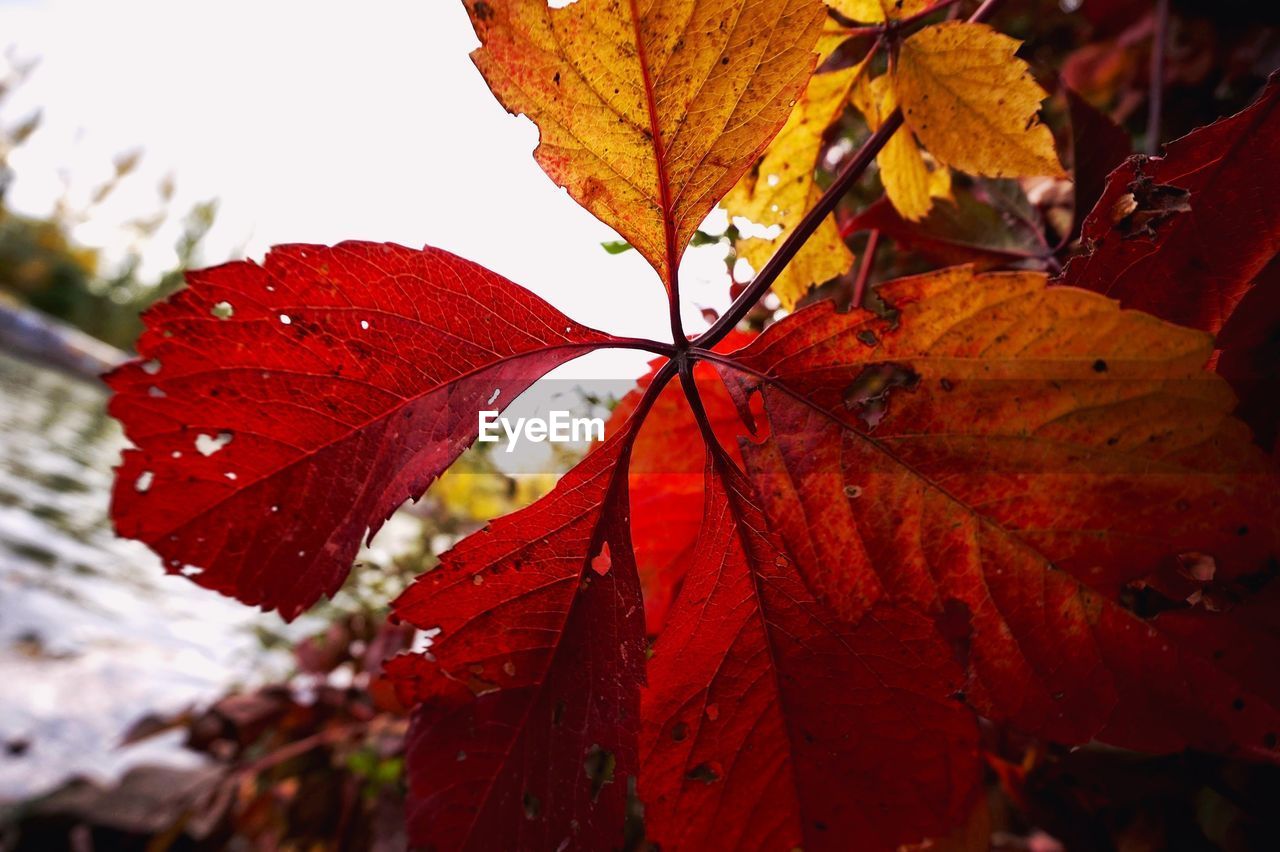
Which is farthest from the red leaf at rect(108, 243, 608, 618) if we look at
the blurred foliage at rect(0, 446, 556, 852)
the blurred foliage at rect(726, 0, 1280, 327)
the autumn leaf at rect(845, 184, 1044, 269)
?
the blurred foliage at rect(0, 446, 556, 852)

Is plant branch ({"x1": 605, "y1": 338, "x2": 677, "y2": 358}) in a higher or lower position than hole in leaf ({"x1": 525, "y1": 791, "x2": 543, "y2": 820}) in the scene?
higher

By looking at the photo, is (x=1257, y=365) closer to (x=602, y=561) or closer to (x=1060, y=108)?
(x=602, y=561)

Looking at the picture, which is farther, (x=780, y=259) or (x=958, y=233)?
(x=958, y=233)

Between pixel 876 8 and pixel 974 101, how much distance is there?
0.27 feet

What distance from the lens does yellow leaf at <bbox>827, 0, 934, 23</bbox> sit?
1.33ft

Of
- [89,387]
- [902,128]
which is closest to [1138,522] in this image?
[902,128]

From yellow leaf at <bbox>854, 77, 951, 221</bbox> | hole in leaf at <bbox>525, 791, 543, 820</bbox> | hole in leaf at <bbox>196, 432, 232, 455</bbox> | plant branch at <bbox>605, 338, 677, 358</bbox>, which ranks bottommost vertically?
hole in leaf at <bbox>525, 791, 543, 820</bbox>

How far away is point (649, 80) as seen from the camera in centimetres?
32

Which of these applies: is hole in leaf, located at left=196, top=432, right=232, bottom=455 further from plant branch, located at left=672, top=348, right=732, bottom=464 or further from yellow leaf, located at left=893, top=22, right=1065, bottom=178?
yellow leaf, located at left=893, top=22, right=1065, bottom=178

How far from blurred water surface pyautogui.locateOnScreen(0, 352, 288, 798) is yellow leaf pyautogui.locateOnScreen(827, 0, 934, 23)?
44.4 inches

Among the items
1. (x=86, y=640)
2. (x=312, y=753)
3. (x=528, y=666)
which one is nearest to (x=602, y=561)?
(x=528, y=666)

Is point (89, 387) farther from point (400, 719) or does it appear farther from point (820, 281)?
point (820, 281)

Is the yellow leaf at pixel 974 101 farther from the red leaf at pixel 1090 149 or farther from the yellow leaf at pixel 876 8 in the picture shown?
the red leaf at pixel 1090 149

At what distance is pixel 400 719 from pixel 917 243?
1100mm
